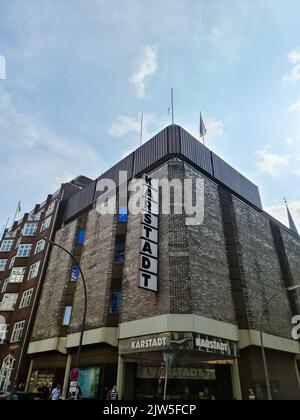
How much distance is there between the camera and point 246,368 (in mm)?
19578

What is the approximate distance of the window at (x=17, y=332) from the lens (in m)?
29.4

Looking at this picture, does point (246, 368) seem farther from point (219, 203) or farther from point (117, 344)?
point (219, 203)

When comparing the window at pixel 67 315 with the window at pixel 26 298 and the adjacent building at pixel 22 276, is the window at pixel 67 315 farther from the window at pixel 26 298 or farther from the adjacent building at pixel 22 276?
the window at pixel 26 298

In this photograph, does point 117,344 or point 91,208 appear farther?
point 91,208

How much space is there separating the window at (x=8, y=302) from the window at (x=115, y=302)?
52.8 feet

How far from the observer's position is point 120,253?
24891 millimetres

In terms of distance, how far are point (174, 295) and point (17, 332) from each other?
786 inches

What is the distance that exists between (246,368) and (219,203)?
13.1m

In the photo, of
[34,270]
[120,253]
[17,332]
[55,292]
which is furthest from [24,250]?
[120,253]

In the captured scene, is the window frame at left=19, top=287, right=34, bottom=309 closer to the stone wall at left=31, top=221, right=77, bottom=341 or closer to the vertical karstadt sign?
the stone wall at left=31, top=221, right=77, bottom=341

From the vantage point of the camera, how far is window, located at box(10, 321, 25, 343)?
2936 centimetres

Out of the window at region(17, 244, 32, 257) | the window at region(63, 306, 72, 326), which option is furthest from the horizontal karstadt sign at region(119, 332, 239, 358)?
the window at region(17, 244, 32, 257)

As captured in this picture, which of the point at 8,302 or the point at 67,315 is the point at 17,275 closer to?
the point at 8,302
